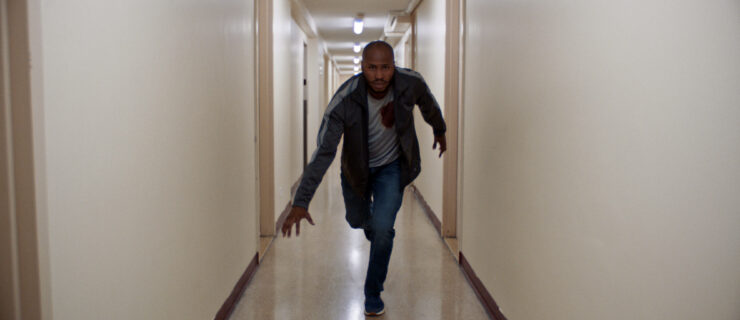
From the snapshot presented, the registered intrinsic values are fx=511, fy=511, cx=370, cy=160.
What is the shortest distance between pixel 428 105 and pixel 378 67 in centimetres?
39

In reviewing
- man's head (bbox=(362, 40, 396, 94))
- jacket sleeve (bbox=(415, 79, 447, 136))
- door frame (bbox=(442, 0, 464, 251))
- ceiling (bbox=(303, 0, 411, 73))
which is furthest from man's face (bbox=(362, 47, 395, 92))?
ceiling (bbox=(303, 0, 411, 73))

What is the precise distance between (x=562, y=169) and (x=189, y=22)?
147 cm

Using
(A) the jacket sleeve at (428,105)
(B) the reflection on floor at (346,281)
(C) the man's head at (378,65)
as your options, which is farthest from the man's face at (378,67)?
(B) the reflection on floor at (346,281)

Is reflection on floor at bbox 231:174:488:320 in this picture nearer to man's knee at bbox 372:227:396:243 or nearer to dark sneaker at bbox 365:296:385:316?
dark sneaker at bbox 365:296:385:316

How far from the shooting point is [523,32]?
2.13 meters

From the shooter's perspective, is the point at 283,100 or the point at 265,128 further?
the point at 283,100

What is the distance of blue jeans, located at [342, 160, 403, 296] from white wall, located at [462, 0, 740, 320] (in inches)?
21.1

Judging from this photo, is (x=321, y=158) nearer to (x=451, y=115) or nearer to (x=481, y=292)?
(x=481, y=292)

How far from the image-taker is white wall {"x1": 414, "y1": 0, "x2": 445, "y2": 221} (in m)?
4.49

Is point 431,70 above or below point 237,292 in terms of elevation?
above

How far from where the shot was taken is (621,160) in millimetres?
1302

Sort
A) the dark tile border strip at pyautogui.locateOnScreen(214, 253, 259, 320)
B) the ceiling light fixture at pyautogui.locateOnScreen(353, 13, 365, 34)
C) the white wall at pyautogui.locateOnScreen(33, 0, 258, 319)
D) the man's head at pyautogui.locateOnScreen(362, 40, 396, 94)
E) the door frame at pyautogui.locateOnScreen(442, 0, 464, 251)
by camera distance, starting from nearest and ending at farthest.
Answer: the white wall at pyautogui.locateOnScreen(33, 0, 258, 319)
the man's head at pyautogui.locateOnScreen(362, 40, 396, 94)
the dark tile border strip at pyautogui.locateOnScreen(214, 253, 259, 320)
the door frame at pyautogui.locateOnScreen(442, 0, 464, 251)
the ceiling light fixture at pyautogui.locateOnScreen(353, 13, 365, 34)

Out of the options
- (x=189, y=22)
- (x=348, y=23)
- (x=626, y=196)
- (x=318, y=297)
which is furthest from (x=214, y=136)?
(x=348, y=23)

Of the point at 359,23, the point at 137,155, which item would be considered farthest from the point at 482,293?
the point at 359,23
